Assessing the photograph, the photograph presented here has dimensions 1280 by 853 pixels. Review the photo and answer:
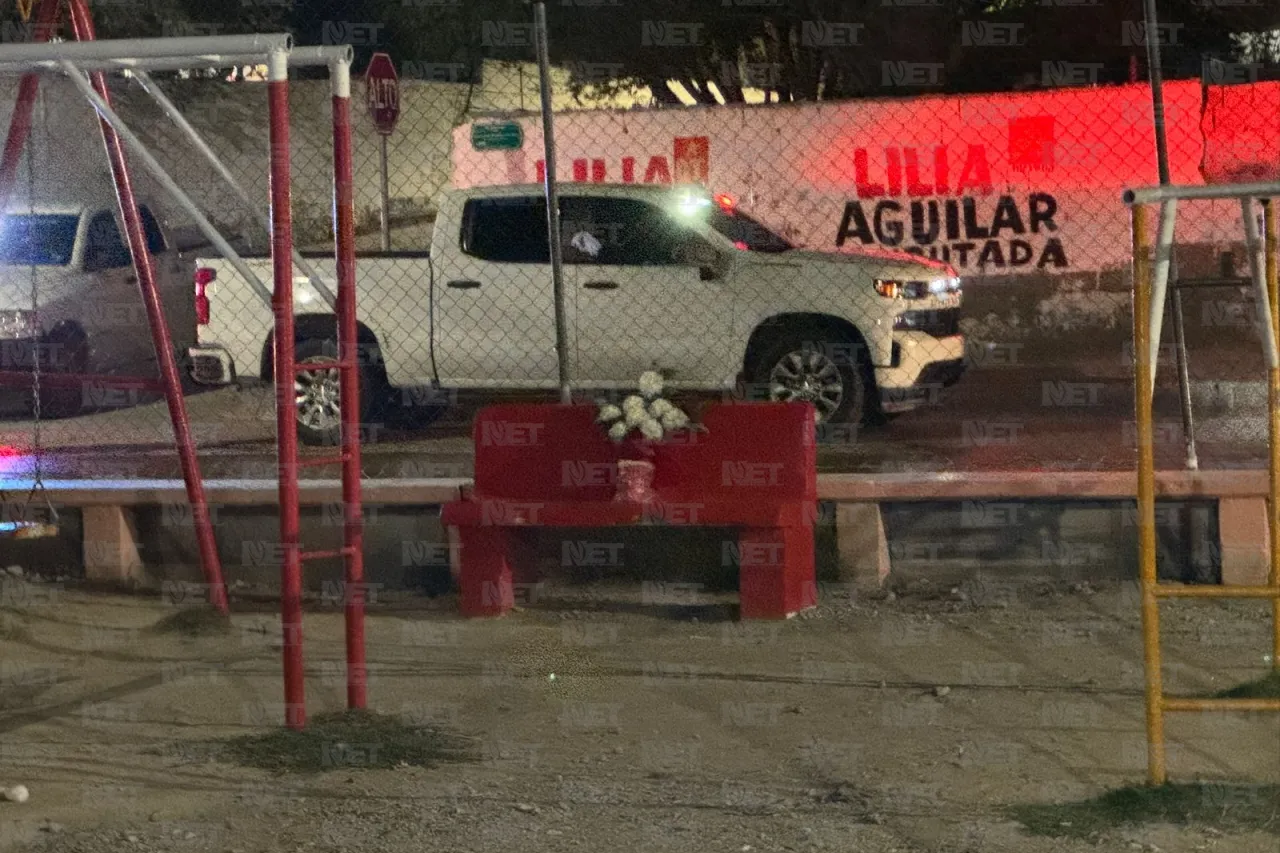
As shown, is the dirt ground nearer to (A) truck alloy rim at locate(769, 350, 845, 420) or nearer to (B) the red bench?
(B) the red bench

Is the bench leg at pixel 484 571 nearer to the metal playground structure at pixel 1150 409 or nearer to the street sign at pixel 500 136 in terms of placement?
the metal playground structure at pixel 1150 409

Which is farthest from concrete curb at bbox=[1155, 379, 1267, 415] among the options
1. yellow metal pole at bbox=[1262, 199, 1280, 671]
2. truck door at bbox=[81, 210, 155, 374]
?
truck door at bbox=[81, 210, 155, 374]

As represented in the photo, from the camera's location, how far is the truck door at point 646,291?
13102mm

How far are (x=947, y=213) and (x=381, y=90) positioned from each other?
23.9ft

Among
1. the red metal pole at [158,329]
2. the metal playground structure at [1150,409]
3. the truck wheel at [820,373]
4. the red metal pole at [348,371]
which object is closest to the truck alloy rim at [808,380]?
the truck wheel at [820,373]

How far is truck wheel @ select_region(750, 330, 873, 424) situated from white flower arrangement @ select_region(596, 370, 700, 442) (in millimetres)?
4464

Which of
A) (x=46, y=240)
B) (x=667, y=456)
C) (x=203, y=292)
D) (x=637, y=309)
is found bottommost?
(x=667, y=456)

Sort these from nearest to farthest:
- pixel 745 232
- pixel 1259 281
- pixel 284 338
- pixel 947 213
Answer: pixel 1259 281 < pixel 284 338 < pixel 745 232 < pixel 947 213

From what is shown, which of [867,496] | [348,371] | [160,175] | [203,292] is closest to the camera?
[348,371]

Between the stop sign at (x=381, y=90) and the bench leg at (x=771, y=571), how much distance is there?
14.4 feet

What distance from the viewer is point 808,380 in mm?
13070

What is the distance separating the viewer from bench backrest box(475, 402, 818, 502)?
27.8 feet

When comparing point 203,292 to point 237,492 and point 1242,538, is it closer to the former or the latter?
point 237,492

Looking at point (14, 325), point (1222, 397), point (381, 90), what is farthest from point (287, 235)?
point (1222, 397)
